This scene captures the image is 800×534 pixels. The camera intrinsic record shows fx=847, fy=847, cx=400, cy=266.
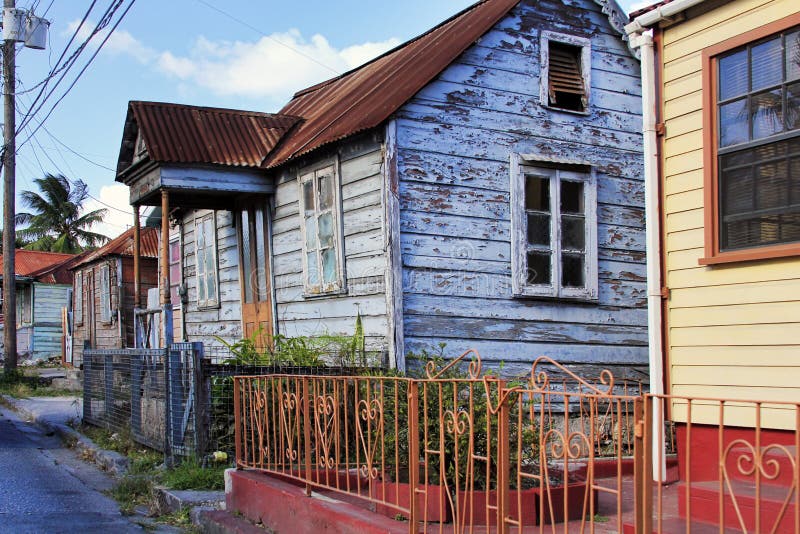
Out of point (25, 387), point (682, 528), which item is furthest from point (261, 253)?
point (25, 387)

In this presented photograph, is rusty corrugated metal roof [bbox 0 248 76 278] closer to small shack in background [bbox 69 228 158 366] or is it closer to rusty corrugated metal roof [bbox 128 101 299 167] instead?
small shack in background [bbox 69 228 158 366]

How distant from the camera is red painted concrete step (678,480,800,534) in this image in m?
4.34

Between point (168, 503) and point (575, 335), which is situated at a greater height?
point (575, 335)

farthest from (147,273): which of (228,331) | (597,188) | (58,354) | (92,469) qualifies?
(597,188)

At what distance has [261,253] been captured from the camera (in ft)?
40.5

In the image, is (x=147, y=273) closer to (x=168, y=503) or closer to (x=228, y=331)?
(x=228, y=331)

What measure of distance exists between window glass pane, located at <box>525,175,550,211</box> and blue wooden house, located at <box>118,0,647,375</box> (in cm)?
2

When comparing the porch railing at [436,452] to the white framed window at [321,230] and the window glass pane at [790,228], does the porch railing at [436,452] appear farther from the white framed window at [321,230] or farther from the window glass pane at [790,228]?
the white framed window at [321,230]

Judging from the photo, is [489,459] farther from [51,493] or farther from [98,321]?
[98,321]

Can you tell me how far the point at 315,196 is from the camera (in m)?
10.8

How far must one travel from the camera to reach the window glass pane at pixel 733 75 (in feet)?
18.8

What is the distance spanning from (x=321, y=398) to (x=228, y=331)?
8.48 meters

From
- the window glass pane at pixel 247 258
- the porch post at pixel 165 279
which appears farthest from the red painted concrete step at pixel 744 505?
the window glass pane at pixel 247 258

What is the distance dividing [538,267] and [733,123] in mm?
4408
